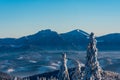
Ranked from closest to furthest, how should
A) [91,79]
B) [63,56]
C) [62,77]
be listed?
[91,79] < [62,77] < [63,56]

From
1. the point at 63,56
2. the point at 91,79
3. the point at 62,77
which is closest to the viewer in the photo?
the point at 91,79

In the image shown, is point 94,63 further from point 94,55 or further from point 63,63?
point 63,63

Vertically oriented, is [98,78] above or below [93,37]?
below

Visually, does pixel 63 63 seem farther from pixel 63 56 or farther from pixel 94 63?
pixel 94 63

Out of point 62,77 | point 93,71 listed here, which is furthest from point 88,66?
point 62,77

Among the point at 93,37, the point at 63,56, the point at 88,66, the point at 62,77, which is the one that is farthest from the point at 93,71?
the point at 63,56

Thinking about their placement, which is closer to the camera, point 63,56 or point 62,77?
point 62,77
